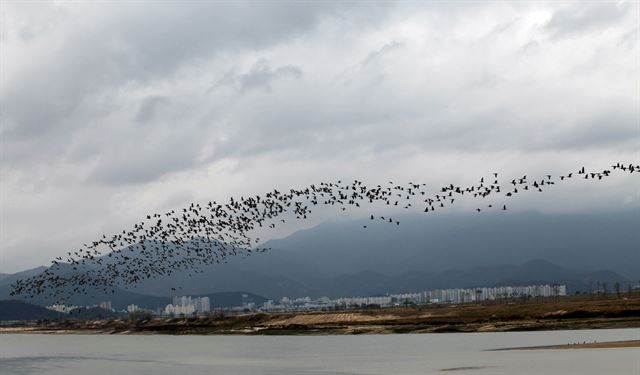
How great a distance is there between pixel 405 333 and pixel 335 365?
9821 cm

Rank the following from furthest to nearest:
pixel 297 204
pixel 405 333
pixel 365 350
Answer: pixel 405 333 → pixel 365 350 → pixel 297 204

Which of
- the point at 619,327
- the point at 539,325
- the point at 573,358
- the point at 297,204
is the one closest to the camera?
the point at 573,358

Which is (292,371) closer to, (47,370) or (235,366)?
(235,366)

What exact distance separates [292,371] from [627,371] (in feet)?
112

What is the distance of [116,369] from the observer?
102m

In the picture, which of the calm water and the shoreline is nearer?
the calm water

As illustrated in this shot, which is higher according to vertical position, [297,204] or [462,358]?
[297,204]

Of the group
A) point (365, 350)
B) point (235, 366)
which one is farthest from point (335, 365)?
point (365, 350)

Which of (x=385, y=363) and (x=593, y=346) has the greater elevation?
(x=385, y=363)

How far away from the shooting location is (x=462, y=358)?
95.4 meters

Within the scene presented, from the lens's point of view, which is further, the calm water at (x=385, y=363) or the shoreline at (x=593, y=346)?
the shoreline at (x=593, y=346)

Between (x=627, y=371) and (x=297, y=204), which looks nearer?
(x=627, y=371)

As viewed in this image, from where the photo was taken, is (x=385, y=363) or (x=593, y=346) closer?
(x=385, y=363)

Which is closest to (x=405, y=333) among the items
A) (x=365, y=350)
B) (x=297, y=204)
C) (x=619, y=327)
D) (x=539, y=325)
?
(x=539, y=325)
